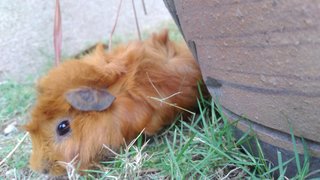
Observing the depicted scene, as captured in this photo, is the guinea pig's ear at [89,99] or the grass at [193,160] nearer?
the grass at [193,160]

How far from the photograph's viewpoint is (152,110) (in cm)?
152

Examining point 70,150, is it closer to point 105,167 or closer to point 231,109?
point 105,167

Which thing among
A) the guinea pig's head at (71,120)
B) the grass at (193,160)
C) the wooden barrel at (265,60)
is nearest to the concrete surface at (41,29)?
the grass at (193,160)

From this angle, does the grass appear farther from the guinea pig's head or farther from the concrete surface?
the concrete surface

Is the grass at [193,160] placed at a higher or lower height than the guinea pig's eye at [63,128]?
lower

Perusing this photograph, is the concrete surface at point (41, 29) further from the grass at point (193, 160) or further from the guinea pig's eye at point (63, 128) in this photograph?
the guinea pig's eye at point (63, 128)

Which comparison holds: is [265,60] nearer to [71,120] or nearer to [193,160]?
[193,160]

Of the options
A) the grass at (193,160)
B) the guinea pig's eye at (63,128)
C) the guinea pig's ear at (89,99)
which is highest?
the guinea pig's ear at (89,99)

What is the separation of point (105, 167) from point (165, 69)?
0.40m

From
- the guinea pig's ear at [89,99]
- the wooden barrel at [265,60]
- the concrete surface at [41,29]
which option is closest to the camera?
the wooden barrel at [265,60]

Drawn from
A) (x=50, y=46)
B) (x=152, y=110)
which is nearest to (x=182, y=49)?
(x=152, y=110)

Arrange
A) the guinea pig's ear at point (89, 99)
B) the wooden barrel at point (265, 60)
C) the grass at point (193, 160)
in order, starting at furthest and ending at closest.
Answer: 1. the guinea pig's ear at point (89, 99)
2. the grass at point (193, 160)
3. the wooden barrel at point (265, 60)

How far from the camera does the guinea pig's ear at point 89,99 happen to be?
1389mm

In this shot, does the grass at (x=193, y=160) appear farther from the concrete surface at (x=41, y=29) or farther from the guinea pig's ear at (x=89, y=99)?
the concrete surface at (x=41, y=29)
